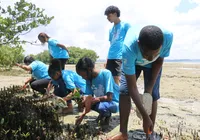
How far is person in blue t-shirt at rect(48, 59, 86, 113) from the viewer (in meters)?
4.80

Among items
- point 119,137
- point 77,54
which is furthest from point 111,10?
point 77,54

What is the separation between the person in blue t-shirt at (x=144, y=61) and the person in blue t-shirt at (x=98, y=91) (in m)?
0.56

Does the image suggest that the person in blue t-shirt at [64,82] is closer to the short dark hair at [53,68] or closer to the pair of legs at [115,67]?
the short dark hair at [53,68]

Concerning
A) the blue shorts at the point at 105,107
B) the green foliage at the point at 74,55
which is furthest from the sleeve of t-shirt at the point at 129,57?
the green foliage at the point at 74,55

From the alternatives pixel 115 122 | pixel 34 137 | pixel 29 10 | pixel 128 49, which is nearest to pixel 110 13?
pixel 29 10

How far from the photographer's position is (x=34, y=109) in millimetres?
Answer: 4504

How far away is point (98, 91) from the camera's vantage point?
13.5ft

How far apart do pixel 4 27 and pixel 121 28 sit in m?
2.33

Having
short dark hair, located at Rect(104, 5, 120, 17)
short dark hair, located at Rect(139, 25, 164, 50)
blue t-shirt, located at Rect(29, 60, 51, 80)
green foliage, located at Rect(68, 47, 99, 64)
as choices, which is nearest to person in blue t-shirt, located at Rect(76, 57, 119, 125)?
short dark hair, located at Rect(139, 25, 164, 50)

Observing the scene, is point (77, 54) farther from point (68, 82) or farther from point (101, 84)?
point (101, 84)

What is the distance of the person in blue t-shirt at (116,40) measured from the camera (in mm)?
5312

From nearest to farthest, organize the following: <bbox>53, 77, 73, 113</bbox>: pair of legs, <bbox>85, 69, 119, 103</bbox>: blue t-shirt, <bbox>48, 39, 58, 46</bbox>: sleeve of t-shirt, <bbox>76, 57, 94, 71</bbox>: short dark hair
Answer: <bbox>76, 57, 94, 71</bbox>: short dark hair
<bbox>85, 69, 119, 103</bbox>: blue t-shirt
<bbox>53, 77, 73, 113</bbox>: pair of legs
<bbox>48, 39, 58, 46</bbox>: sleeve of t-shirt

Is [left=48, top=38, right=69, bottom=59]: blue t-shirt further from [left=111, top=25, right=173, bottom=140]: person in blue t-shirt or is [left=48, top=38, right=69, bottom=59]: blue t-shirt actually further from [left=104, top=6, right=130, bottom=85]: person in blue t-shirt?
[left=111, top=25, right=173, bottom=140]: person in blue t-shirt

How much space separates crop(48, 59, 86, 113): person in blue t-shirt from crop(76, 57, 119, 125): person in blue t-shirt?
716 mm
